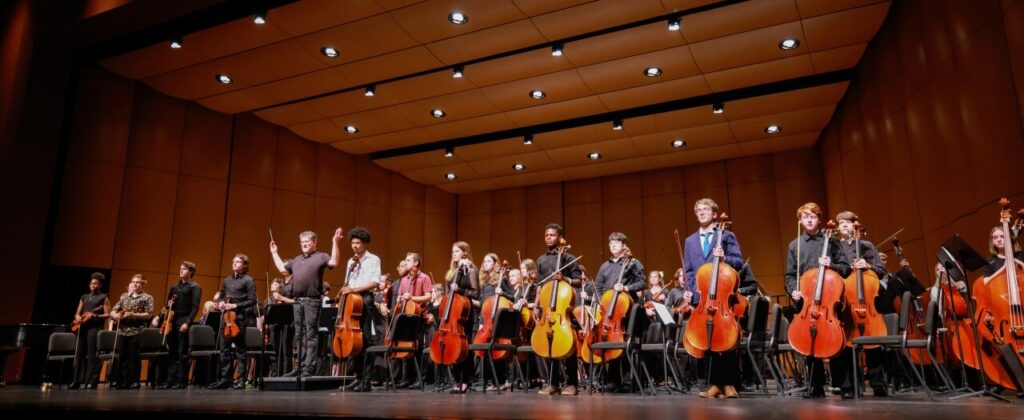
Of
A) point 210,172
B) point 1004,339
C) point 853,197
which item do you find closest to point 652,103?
point 853,197

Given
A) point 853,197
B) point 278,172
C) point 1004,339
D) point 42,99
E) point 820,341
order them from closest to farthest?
point 820,341, point 1004,339, point 42,99, point 853,197, point 278,172

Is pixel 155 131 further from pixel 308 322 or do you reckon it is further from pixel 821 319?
pixel 821 319

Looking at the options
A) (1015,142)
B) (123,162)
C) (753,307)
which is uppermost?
(123,162)

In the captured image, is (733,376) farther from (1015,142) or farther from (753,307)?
(1015,142)

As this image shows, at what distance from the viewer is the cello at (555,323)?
5.05 meters

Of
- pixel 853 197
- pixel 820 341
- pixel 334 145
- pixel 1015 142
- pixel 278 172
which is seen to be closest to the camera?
pixel 820 341

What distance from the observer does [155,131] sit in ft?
31.1

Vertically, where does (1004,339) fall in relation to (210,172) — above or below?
below

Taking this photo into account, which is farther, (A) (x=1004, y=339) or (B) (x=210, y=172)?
(B) (x=210, y=172)

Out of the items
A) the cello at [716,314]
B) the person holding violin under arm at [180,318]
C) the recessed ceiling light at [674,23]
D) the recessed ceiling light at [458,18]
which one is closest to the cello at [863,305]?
the cello at [716,314]

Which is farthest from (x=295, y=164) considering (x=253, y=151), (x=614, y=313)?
(x=614, y=313)

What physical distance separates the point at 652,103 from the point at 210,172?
22.4ft

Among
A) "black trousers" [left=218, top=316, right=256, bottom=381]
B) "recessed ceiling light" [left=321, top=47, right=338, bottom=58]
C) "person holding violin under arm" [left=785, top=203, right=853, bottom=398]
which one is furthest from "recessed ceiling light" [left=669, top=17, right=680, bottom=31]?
"black trousers" [left=218, top=316, right=256, bottom=381]

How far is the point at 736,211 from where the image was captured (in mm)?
11812
